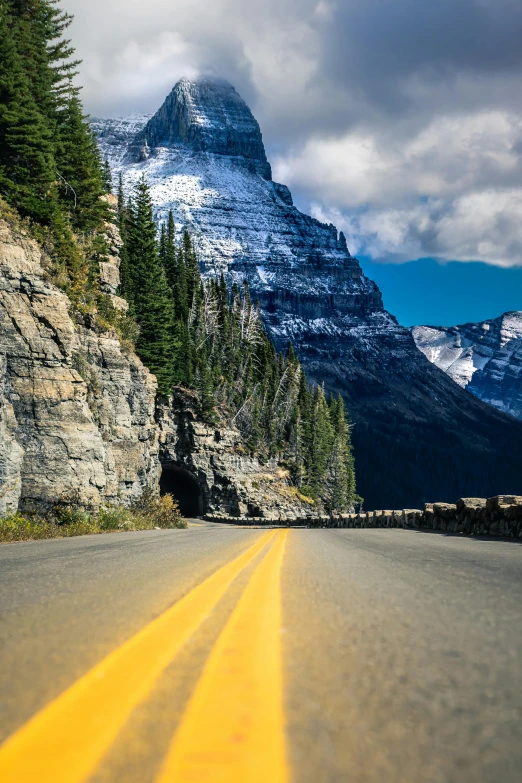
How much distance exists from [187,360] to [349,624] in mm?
52502

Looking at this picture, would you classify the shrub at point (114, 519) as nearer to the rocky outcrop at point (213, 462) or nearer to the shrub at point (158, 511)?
the shrub at point (158, 511)

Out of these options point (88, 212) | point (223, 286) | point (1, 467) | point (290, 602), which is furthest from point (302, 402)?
point (290, 602)

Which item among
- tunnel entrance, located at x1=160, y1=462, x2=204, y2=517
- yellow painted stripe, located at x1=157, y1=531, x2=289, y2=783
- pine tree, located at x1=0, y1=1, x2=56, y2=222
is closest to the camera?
yellow painted stripe, located at x1=157, y1=531, x2=289, y2=783

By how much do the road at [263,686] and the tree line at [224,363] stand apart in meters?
42.3

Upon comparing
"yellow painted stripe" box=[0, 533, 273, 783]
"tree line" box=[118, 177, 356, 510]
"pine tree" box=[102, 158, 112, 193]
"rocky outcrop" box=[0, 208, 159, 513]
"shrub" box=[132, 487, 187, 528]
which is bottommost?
"shrub" box=[132, 487, 187, 528]

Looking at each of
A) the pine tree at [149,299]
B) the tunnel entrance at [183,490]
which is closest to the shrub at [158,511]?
the pine tree at [149,299]

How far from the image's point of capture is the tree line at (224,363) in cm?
4681

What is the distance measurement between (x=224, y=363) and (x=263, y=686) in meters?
66.2

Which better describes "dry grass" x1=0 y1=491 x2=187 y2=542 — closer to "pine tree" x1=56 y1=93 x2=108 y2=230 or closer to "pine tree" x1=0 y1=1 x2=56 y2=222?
"pine tree" x1=0 y1=1 x2=56 y2=222

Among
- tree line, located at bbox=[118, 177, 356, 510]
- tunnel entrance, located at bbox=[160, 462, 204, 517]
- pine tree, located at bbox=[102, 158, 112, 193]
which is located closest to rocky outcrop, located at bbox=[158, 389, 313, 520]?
tree line, located at bbox=[118, 177, 356, 510]

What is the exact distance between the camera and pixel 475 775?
3.64 feet

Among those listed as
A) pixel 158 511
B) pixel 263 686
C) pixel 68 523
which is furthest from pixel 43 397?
pixel 263 686

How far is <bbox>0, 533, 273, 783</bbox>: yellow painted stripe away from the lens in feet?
3.86

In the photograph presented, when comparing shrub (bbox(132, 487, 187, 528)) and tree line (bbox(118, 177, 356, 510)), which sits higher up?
tree line (bbox(118, 177, 356, 510))
